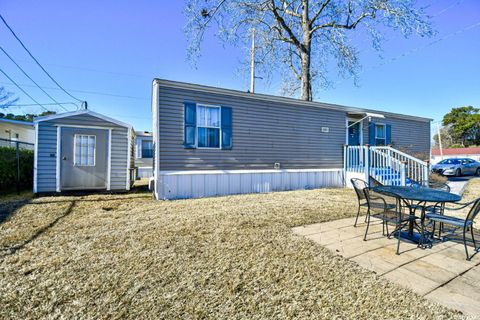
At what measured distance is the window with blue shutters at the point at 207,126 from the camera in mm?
6676

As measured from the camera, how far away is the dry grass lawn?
68.2 inches

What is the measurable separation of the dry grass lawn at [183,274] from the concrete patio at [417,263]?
20cm

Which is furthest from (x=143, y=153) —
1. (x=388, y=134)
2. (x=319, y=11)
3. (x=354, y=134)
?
(x=388, y=134)

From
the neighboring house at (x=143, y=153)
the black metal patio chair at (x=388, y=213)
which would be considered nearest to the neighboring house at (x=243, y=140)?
the black metal patio chair at (x=388, y=213)

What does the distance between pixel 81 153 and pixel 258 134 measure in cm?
563

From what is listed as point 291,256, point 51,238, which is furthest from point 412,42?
point 51,238

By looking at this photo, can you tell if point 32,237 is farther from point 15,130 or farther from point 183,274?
point 15,130

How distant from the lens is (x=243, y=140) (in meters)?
7.42

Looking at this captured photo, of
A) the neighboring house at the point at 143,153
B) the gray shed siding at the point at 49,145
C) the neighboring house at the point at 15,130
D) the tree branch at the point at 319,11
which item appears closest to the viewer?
the gray shed siding at the point at 49,145

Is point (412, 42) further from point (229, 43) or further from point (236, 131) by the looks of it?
point (236, 131)

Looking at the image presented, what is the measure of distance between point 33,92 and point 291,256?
82.0ft

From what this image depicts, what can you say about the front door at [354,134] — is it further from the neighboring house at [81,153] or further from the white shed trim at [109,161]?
the white shed trim at [109,161]

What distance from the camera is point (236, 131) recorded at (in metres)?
7.31

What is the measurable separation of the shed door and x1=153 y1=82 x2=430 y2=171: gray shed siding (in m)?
2.11
